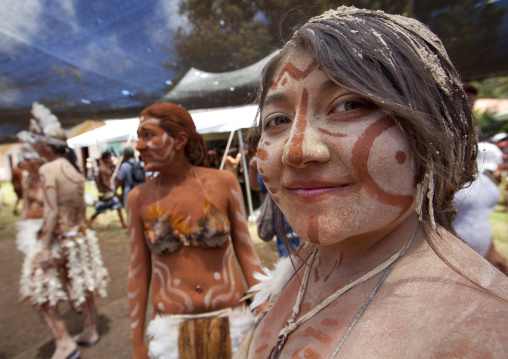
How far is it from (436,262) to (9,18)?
5531 mm

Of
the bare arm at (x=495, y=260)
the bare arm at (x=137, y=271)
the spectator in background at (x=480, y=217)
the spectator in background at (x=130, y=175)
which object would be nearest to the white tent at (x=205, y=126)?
the spectator in background at (x=130, y=175)

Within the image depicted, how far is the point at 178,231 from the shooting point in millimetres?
1764

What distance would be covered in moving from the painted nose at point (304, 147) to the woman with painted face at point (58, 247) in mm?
2951

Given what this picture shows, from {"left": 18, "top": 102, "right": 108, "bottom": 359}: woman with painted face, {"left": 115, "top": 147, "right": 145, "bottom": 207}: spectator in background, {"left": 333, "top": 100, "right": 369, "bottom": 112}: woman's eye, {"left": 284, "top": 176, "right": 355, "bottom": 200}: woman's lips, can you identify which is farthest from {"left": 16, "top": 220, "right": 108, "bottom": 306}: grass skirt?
{"left": 333, "top": 100, "right": 369, "bottom": 112}: woman's eye

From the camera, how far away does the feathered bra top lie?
1758 millimetres

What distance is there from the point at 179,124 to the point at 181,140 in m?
0.10

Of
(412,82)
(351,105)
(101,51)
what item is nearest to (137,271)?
(351,105)

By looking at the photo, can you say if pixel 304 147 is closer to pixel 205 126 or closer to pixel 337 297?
pixel 337 297

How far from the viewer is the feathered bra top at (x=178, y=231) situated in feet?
5.77

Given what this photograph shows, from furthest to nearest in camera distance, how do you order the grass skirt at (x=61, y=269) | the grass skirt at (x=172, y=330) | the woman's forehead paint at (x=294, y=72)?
1. the grass skirt at (x=61, y=269)
2. the grass skirt at (x=172, y=330)
3. the woman's forehead paint at (x=294, y=72)

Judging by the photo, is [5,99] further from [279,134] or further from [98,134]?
[279,134]

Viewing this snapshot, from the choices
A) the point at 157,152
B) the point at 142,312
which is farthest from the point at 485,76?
the point at 142,312

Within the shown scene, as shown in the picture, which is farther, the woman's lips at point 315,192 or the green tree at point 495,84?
the green tree at point 495,84

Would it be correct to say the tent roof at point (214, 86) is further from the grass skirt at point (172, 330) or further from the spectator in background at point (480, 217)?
the grass skirt at point (172, 330)
